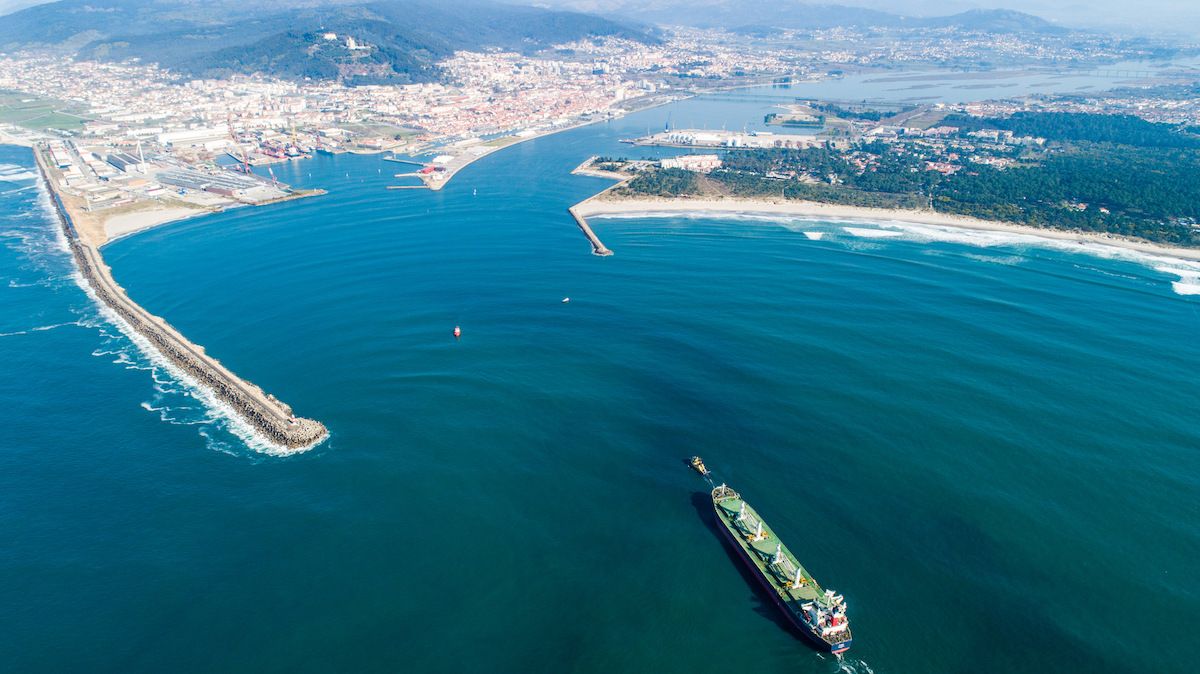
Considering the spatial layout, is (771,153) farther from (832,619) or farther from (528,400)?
(832,619)

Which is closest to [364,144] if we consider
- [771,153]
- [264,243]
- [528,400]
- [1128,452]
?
[264,243]

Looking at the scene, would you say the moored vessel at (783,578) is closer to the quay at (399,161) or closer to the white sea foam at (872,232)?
the white sea foam at (872,232)

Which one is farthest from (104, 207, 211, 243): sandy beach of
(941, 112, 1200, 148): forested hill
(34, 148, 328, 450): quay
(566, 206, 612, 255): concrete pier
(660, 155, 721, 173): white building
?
(941, 112, 1200, 148): forested hill

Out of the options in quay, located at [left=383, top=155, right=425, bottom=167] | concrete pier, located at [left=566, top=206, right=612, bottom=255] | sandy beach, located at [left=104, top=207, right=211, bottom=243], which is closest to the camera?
concrete pier, located at [left=566, top=206, right=612, bottom=255]

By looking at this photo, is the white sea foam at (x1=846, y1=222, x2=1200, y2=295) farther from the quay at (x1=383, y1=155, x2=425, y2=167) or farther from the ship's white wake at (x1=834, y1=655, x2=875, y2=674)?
the quay at (x1=383, y1=155, x2=425, y2=167)

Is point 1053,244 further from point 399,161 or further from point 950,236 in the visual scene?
point 399,161

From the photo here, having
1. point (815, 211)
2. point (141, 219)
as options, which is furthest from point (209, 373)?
point (815, 211)

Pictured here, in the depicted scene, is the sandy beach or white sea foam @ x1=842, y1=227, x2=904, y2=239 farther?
the sandy beach
